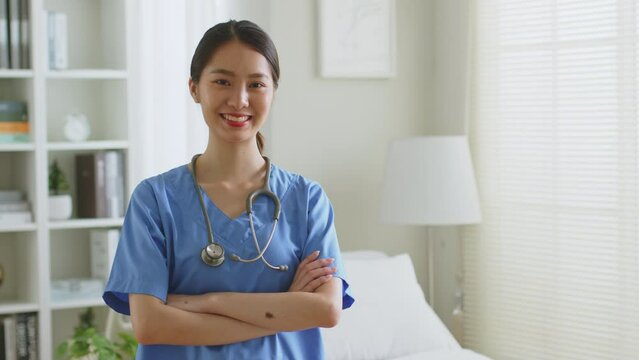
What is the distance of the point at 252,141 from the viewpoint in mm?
1755

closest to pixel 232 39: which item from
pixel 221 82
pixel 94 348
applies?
pixel 221 82

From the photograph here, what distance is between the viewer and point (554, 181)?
3.54 meters

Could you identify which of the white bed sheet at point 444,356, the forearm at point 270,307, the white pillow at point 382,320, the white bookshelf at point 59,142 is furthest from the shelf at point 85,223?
the forearm at point 270,307

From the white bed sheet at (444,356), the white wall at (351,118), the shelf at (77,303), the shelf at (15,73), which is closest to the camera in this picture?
the white bed sheet at (444,356)

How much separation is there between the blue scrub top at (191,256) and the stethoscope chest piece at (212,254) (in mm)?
14

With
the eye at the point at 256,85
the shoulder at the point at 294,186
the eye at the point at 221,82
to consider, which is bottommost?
the shoulder at the point at 294,186

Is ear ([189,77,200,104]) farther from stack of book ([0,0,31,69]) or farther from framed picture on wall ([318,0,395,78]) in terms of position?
framed picture on wall ([318,0,395,78])

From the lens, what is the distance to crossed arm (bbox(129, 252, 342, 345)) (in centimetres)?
170

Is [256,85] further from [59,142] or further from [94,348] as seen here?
[59,142]

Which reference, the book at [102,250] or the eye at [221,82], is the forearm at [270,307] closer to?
the eye at [221,82]

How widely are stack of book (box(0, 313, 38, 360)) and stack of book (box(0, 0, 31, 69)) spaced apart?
37.4 inches

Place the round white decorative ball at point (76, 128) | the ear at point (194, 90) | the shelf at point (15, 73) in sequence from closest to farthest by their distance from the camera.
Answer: the ear at point (194, 90) → the shelf at point (15, 73) → the round white decorative ball at point (76, 128)

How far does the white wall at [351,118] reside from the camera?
12.7 feet

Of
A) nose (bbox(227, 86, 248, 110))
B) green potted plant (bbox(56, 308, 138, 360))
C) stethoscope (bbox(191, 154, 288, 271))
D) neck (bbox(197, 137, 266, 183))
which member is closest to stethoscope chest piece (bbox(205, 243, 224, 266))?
stethoscope (bbox(191, 154, 288, 271))
